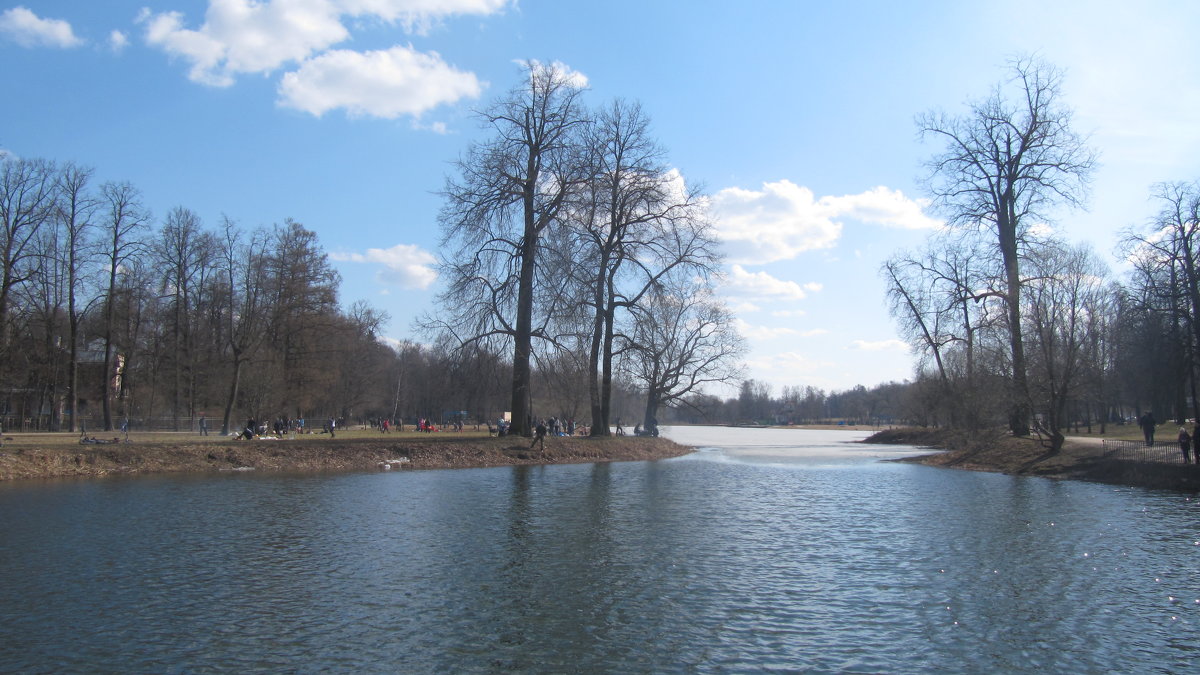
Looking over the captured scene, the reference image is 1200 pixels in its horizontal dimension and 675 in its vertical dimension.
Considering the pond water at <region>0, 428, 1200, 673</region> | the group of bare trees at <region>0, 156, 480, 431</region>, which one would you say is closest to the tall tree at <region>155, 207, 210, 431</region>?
the group of bare trees at <region>0, 156, 480, 431</region>

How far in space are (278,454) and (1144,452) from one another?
34.8 m

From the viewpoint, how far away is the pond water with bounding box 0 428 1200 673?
9.20 m

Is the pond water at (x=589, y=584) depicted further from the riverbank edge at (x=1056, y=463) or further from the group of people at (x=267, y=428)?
the group of people at (x=267, y=428)

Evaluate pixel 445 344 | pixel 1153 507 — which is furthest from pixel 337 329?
pixel 1153 507

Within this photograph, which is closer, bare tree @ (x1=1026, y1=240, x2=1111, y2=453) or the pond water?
the pond water

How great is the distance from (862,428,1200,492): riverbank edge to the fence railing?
1.15ft

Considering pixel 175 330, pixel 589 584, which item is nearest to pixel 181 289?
pixel 175 330

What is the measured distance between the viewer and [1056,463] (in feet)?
106

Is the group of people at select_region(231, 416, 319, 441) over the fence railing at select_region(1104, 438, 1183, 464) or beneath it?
over

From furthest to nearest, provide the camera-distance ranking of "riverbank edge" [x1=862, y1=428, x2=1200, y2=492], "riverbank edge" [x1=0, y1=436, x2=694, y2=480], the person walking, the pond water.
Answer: the person walking < "riverbank edge" [x1=0, y1=436, x2=694, y2=480] < "riverbank edge" [x1=862, y1=428, x2=1200, y2=492] < the pond water

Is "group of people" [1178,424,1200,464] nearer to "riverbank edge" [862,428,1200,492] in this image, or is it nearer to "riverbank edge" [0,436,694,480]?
"riverbank edge" [862,428,1200,492]

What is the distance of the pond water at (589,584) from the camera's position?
9203mm

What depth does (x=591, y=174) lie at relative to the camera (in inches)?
1501

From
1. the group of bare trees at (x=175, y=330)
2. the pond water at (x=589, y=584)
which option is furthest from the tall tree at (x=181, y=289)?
the pond water at (x=589, y=584)
